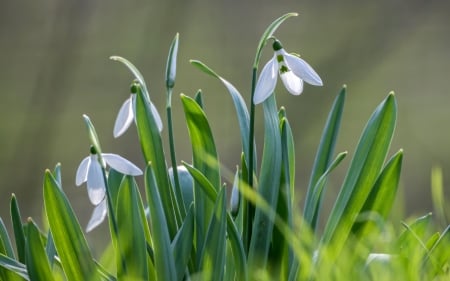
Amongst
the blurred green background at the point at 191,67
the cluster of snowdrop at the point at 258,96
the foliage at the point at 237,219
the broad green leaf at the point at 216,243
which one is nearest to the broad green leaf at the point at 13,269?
the foliage at the point at 237,219

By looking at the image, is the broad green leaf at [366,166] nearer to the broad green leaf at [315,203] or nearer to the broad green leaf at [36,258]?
the broad green leaf at [315,203]

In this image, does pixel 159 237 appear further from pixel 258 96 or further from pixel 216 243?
pixel 258 96

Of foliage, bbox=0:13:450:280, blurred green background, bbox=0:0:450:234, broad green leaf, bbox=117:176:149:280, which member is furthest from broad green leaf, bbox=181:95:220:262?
blurred green background, bbox=0:0:450:234

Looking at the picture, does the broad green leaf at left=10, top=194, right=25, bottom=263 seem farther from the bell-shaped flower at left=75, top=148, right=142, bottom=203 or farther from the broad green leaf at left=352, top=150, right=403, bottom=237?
the broad green leaf at left=352, top=150, right=403, bottom=237

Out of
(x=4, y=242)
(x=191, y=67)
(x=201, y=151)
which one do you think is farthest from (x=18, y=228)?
(x=191, y=67)

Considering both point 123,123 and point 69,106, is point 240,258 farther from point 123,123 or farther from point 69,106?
point 69,106

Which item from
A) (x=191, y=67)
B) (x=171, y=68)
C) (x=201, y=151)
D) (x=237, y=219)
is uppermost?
(x=171, y=68)
